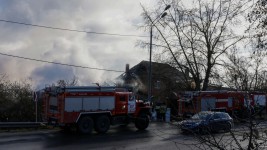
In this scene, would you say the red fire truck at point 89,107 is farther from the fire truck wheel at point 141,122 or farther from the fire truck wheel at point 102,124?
the fire truck wheel at point 141,122

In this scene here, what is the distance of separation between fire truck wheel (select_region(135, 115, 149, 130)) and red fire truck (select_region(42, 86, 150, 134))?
6.5 inches

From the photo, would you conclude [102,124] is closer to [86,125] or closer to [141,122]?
[86,125]

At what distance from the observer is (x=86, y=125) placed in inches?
933

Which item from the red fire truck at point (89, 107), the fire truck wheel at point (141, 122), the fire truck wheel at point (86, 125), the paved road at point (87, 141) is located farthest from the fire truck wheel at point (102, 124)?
the fire truck wheel at point (141, 122)

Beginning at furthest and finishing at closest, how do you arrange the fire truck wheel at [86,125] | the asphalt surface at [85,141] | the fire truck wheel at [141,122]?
1. the fire truck wheel at [141,122]
2. the fire truck wheel at [86,125]
3. the asphalt surface at [85,141]

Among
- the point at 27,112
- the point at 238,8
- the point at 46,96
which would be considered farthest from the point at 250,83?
the point at 27,112

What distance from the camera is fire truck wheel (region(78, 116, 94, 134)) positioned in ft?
76.9

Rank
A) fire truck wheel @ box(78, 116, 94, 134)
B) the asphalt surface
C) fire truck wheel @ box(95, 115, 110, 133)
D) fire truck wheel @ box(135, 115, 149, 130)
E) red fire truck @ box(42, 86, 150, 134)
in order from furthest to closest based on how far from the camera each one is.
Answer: fire truck wheel @ box(135, 115, 149, 130) < fire truck wheel @ box(95, 115, 110, 133) < fire truck wheel @ box(78, 116, 94, 134) < red fire truck @ box(42, 86, 150, 134) < the asphalt surface

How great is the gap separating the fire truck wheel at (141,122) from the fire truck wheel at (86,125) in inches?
145

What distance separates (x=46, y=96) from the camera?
24500mm

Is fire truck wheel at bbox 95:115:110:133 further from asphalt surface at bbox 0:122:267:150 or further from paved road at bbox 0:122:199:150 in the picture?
paved road at bbox 0:122:199:150

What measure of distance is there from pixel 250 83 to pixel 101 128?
19.6m

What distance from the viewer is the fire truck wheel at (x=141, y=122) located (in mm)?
26645

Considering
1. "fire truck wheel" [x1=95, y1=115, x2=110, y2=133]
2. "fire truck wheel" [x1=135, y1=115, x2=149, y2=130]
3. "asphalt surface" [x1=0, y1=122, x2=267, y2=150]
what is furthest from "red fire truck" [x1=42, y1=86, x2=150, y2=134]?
"asphalt surface" [x1=0, y1=122, x2=267, y2=150]
